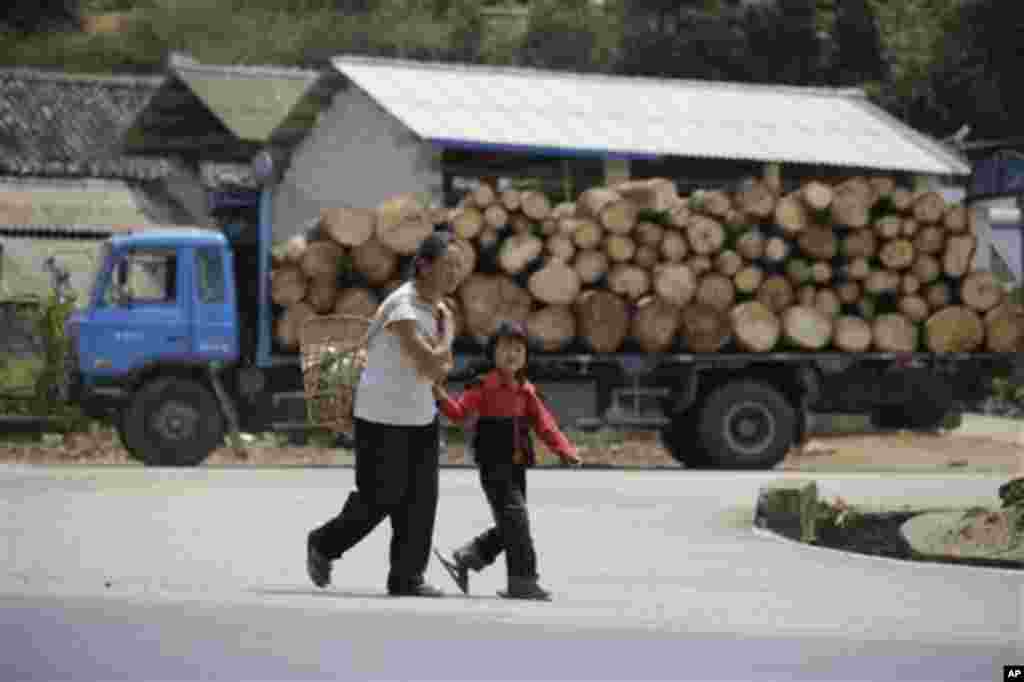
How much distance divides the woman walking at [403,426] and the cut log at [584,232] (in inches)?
545

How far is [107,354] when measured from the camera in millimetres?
25031

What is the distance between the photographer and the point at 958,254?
90.0 feet

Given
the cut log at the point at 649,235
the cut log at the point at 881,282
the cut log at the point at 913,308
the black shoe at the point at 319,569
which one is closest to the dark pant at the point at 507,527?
the black shoe at the point at 319,569

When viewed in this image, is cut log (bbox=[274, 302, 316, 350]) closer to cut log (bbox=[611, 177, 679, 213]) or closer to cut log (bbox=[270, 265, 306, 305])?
cut log (bbox=[270, 265, 306, 305])

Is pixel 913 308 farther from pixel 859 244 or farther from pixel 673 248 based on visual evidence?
pixel 673 248

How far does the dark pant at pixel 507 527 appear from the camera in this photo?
39.9ft

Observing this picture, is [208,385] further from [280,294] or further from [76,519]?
[76,519]

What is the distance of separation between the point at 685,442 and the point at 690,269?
1.87 metres

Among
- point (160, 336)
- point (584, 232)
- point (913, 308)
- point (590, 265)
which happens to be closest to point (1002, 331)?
point (913, 308)

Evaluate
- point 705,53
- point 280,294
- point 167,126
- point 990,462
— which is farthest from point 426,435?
point 705,53

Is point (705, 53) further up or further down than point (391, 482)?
further up

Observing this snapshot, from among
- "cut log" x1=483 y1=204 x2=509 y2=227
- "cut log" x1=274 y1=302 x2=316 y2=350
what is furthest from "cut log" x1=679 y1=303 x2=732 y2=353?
"cut log" x1=274 y1=302 x2=316 y2=350

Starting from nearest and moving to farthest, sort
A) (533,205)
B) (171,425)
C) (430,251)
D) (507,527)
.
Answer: (430,251) < (507,527) < (171,425) < (533,205)

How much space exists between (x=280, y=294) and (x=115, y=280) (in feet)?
5.34
